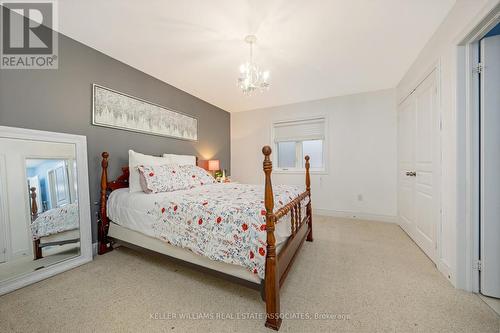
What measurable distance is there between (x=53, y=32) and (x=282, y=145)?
3.84 meters

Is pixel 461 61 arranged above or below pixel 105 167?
above

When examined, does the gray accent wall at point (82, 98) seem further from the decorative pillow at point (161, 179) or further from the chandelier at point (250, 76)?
the chandelier at point (250, 76)

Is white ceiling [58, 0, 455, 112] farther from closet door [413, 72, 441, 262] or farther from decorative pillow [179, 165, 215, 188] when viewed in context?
decorative pillow [179, 165, 215, 188]

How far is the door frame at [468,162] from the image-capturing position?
4.92 ft

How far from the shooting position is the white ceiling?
1.69 metres

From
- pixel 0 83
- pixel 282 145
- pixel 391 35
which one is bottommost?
pixel 282 145

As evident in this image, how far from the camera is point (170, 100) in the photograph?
324 cm

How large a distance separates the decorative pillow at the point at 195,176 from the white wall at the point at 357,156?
6.49 ft

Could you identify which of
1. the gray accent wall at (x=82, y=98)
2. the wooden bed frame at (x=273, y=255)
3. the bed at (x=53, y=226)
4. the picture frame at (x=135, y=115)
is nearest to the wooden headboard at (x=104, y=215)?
the gray accent wall at (x=82, y=98)

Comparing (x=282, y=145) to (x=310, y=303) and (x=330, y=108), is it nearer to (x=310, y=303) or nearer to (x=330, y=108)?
(x=330, y=108)

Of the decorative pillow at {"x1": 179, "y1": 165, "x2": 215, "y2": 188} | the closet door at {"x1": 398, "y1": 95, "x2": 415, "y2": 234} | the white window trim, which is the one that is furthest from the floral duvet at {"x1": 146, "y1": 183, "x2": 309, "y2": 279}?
the white window trim

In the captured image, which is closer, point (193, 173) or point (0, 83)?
point (0, 83)

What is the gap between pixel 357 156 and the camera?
362 cm

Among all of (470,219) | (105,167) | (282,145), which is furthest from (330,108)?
(105,167)
